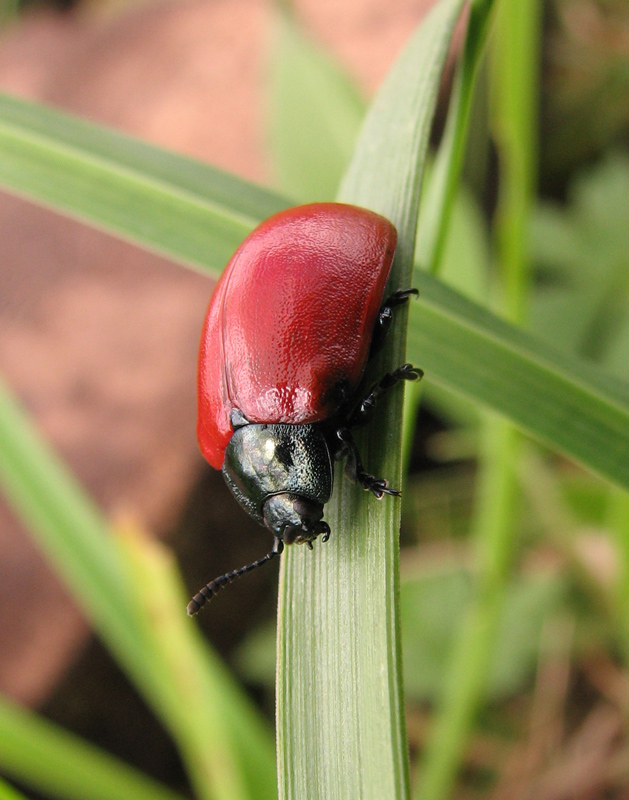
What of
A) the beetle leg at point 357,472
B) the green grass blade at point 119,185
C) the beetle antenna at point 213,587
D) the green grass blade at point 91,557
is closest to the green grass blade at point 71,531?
the green grass blade at point 91,557

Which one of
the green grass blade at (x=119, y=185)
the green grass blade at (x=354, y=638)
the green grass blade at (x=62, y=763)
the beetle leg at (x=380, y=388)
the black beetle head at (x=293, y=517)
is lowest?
the green grass blade at (x=62, y=763)

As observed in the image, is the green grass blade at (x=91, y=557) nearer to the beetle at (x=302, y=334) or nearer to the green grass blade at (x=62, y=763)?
the green grass blade at (x=62, y=763)

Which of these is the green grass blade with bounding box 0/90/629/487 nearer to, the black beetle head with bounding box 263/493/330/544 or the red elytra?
the red elytra

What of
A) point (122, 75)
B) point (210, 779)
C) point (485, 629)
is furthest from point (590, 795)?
point (122, 75)

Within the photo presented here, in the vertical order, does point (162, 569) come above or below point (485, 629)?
above

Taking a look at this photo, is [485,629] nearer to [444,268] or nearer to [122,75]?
[444,268]

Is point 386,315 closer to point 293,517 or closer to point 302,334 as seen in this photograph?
point 302,334

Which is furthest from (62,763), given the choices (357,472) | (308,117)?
(308,117)
